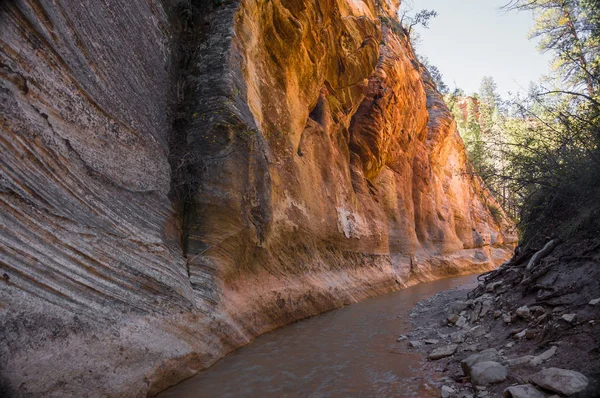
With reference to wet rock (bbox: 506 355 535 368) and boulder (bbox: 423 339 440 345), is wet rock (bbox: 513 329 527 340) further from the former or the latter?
boulder (bbox: 423 339 440 345)

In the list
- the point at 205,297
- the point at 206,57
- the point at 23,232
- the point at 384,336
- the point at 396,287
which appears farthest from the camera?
the point at 396,287

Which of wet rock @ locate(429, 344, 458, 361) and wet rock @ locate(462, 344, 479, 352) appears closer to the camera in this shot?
wet rock @ locate(462, 344, 479, 352)

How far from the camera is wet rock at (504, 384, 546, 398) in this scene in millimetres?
2910

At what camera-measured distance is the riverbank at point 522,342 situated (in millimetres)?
3025

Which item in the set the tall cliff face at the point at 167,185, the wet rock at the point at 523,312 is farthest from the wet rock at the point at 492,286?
the tall cliff face at the point at 167,185

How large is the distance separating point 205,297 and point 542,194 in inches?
235

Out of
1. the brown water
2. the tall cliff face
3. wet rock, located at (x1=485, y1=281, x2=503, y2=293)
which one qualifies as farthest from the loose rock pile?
the tall cliff face

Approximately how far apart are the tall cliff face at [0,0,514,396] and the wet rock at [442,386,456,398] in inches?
112

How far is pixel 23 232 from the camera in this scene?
351 cm

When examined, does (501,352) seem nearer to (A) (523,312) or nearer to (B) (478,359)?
(B) (478,359)

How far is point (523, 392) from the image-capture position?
2963 mm

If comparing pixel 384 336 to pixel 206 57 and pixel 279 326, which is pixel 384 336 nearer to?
pixel 279 326

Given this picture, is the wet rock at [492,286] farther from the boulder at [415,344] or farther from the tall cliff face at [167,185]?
the tall cliff face at [167,185]

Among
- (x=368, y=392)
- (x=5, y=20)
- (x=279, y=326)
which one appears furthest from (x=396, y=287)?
(x=5, y=20)
